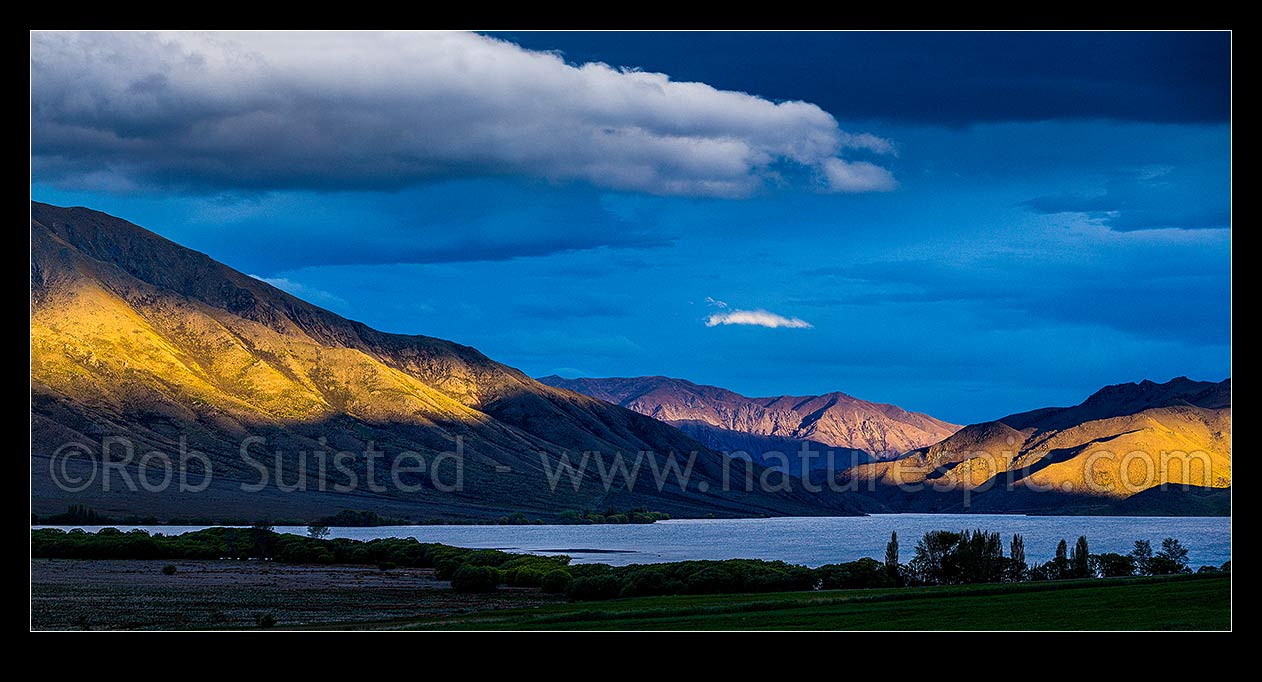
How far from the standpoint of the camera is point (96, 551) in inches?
3265

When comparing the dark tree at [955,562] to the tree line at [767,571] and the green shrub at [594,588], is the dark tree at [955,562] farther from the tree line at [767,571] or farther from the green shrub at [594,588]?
the green shrub at [594,588]

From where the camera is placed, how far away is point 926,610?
132ft

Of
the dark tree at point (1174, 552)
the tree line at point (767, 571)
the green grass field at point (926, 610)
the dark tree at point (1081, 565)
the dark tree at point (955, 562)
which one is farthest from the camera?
the dark tree at point (1174, 552)

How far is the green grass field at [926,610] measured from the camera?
117 ft

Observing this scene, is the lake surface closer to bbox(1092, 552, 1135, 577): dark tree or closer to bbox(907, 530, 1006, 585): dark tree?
bbox(1092, 552, 1135, 577): dark tree

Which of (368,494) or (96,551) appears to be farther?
(368,494)

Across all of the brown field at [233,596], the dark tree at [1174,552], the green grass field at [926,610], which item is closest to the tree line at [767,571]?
the dark tree at [1174,552]

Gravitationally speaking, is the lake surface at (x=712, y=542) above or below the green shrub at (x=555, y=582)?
below

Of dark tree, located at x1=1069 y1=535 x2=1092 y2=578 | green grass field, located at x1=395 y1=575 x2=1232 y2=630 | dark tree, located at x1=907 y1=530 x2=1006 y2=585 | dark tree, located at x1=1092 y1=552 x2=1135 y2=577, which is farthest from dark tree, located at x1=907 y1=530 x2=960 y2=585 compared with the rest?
dark tree, located at x1=1092 y1=552 x2=1135 y2=577
